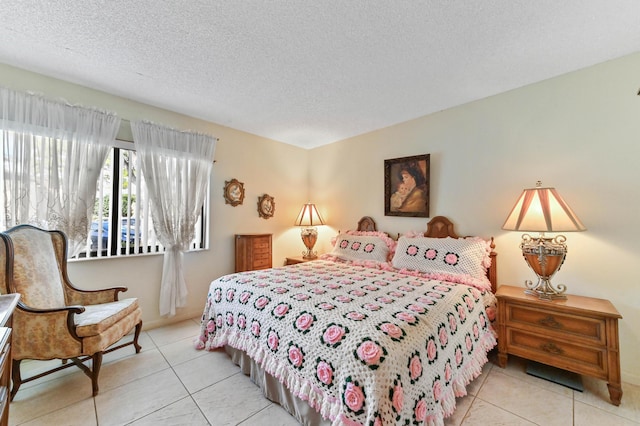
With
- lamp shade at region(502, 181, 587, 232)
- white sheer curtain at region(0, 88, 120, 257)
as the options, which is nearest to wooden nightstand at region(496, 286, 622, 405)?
lamp shade at region(502, 181, 587, 232)

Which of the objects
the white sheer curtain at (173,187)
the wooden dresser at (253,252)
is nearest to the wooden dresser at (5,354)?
the white sheer curtain at (173,187)

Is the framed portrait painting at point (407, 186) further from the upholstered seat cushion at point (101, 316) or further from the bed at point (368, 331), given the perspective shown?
the upholstered seat cushion at point (101, 316)

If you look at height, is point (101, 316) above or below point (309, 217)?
below

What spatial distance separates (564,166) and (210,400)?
3.36 meters

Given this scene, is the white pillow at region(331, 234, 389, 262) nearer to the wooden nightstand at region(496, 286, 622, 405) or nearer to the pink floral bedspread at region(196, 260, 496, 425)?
the pink floral bedspread at region(196, 260, 496, 425)

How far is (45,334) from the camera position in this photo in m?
1.71

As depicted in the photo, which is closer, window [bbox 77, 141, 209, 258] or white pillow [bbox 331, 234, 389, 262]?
window [bbox 77, 141, 209, 258]

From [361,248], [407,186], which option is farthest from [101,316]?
[407,186]

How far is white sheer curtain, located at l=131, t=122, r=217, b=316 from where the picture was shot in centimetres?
275

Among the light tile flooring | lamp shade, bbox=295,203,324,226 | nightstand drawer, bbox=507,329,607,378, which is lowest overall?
the light tile flooring

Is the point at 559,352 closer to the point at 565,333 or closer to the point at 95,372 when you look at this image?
the point at 565,333

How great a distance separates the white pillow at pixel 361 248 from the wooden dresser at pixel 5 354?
8.85 ft

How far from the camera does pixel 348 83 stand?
2.36 m

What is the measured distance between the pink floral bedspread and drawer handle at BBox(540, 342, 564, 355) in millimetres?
337
